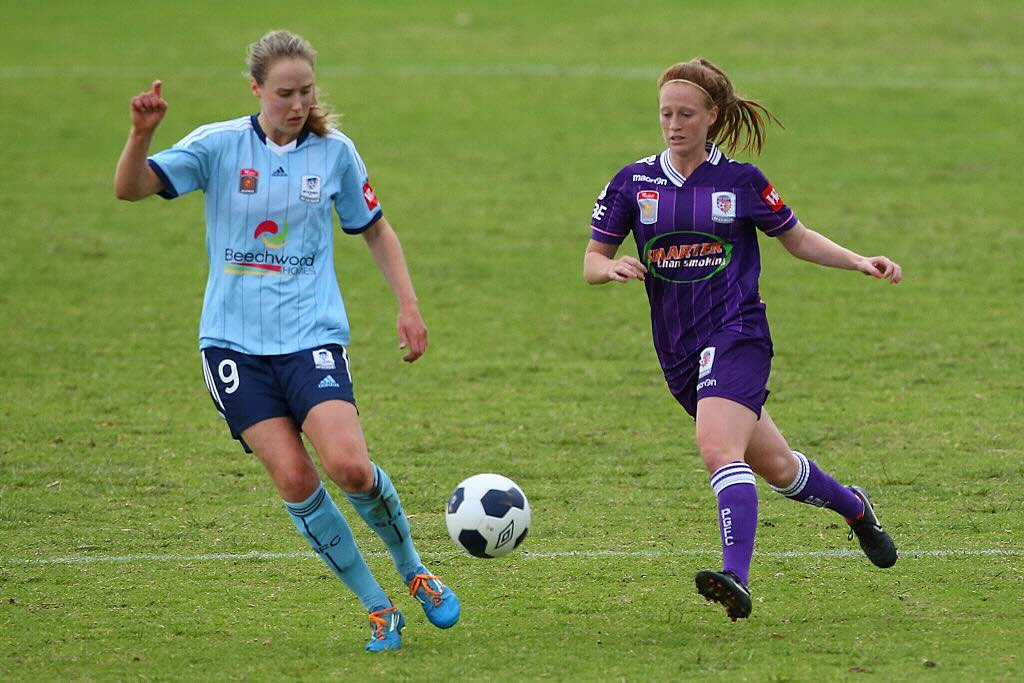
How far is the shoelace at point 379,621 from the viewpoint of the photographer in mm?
5738

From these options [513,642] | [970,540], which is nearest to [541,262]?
[970,540]

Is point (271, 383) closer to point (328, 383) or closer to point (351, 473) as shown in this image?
point (328, 383)

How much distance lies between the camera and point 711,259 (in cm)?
606

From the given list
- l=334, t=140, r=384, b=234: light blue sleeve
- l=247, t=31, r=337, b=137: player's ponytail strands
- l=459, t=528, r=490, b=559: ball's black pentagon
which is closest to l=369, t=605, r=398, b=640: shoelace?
l=459, t=528, r=490, b=559: ball's black pentagon

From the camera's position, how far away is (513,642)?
5.80 m

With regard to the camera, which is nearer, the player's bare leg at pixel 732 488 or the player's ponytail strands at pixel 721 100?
the player's bare leg at pixel 732 488

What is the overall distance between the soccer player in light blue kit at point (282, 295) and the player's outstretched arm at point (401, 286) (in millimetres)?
251

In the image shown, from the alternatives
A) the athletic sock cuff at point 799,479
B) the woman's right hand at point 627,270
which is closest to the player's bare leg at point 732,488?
the athletic sock cuff at point 799,479

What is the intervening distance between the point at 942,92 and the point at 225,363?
16.1 metres

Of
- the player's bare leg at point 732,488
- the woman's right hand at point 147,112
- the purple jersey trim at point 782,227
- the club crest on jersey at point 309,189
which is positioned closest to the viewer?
the woman's right hand at point 147,112

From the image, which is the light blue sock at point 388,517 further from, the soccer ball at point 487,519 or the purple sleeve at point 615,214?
the purple sleeve at point 615,214

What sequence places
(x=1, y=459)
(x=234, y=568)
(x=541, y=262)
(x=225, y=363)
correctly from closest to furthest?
(x=225, y=363)
(x=234, y=568)
(x=1, y=459)
(x=541, y=262)

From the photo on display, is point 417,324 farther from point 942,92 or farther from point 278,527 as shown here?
point 942,92

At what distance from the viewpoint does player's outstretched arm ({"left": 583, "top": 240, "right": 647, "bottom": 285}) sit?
18.9 feet
